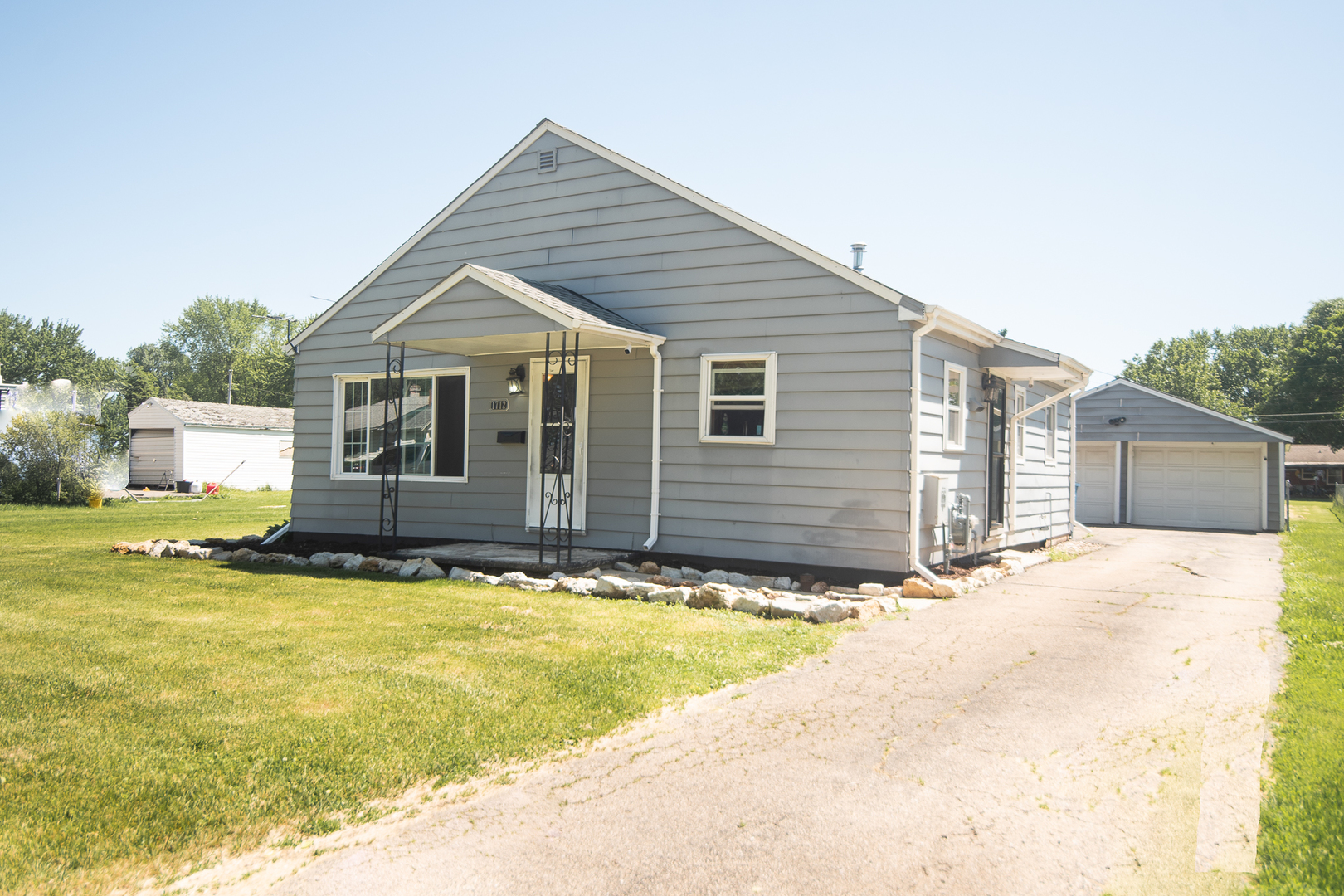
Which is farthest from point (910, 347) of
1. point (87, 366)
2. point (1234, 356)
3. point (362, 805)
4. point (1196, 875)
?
point (1234, 356)

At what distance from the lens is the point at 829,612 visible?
23.4 ft

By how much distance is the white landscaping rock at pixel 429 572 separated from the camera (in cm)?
935

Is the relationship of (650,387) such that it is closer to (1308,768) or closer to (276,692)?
(276,692)

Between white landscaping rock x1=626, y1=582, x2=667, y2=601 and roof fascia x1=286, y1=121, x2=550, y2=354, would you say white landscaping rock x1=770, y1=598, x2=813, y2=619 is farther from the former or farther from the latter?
roof fascia x1=286, y1=121, x2=550, y2=354

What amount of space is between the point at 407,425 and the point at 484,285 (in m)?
3.61

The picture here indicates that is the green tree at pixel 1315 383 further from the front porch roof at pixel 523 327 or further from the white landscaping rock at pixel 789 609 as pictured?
the white landscaping rock at pixel 789 609

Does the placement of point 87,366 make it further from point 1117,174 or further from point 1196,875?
point 1196,875

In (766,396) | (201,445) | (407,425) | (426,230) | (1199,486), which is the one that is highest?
(426,230)

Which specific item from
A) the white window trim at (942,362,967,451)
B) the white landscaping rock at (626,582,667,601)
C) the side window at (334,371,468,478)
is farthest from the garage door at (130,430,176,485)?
the white window trim at (942,362,967,451)

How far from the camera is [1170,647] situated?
256 inches

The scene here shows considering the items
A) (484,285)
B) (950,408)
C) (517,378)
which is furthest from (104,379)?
(950,408)

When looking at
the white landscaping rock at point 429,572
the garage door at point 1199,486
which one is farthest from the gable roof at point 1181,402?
the white landscaping rock at point 429,572

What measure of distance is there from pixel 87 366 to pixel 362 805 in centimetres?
6303

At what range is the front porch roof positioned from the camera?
8.91m
